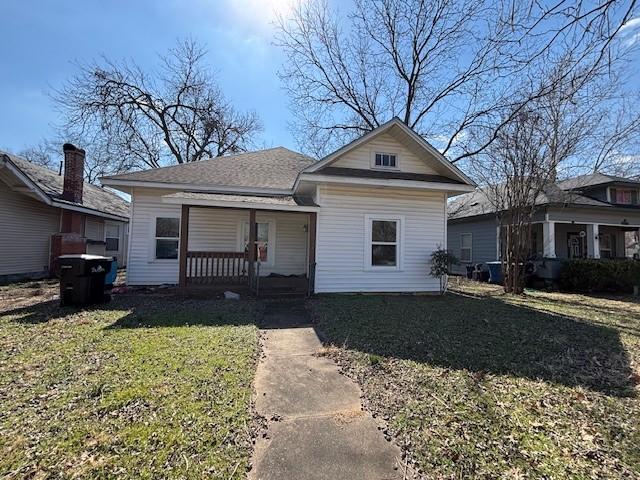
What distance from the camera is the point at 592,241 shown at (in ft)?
50.4

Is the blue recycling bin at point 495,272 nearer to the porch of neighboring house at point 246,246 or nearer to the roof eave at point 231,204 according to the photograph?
the porch of neighboring house at point 246,246

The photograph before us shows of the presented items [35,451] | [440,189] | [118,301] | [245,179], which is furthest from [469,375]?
[245,179]

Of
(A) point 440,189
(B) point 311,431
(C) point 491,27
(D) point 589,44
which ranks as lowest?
(B) point 311,431

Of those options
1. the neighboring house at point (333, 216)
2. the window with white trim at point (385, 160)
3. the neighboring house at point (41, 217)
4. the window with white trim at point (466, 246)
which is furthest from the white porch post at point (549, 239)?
the neighboring house at point (41, 217)

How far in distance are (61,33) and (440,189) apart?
13.1 meters

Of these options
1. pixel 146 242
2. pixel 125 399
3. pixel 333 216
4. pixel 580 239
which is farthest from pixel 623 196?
pixel 125 399

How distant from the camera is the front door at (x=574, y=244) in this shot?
17.4 meters

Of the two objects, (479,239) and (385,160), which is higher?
(385,160)

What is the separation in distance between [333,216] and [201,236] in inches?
183

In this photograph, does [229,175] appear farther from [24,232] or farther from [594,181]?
[594,181]

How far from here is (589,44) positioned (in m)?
4.00

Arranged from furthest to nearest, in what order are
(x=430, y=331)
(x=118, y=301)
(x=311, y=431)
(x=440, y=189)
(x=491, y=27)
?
(x=440, y=189) → (x=118, y=301) → (x=430, y=331) → (x=491, y=27) → (x=311, y=431)

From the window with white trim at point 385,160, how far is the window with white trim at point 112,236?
14.4 metres

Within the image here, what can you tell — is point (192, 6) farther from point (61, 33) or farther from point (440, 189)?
point (440, 189)
